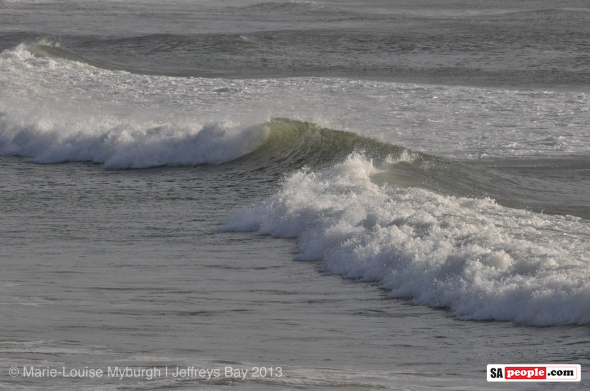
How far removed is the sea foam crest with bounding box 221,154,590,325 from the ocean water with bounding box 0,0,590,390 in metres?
0.03

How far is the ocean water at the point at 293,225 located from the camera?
6359mm

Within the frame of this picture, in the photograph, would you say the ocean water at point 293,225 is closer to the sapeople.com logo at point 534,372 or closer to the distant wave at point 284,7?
the sapeople.com logo at point 534,372

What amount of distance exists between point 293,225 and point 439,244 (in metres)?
2.40

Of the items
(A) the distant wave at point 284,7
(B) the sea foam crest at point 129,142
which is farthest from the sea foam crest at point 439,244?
(A) the distant wave at point 284,7

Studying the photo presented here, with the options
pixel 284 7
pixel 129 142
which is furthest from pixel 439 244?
pixel 284 7

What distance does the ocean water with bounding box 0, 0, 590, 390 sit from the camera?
6359 mm

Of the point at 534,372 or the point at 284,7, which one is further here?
the point at 284,7

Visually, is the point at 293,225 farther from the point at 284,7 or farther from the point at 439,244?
the point at 284,7

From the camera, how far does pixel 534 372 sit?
226 inches

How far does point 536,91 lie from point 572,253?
16.0 meters

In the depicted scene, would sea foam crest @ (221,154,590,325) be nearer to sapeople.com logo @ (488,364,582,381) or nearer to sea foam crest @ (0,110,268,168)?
sapeople.com logo @ (488,364,582,381)

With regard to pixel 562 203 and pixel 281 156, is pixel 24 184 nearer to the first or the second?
pixel 281 156

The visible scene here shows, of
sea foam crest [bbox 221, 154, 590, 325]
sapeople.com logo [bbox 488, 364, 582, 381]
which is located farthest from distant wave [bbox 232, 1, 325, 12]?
sapeople.com logo [bbox 488, 364, 582, 381]

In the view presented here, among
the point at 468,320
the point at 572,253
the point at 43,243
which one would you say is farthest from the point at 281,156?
the point at 468,320
